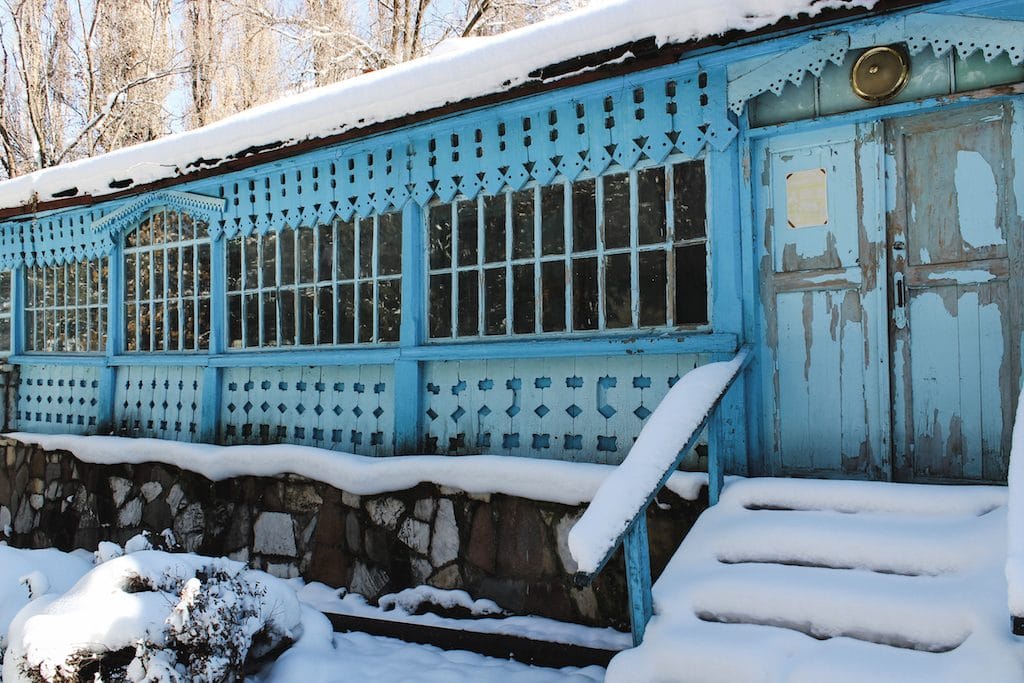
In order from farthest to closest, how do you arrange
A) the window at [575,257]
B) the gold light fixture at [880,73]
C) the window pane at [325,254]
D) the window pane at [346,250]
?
the window pane at [325,254], the window pane at [346,250], the window at [575,257], the gold light fixture at [880,73]

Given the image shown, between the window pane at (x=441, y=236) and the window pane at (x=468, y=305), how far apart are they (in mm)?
193

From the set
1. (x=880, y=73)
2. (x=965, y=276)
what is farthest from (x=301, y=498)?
(x=880, y=73)

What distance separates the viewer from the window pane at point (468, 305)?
5336 mm

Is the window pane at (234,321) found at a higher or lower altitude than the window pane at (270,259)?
lower

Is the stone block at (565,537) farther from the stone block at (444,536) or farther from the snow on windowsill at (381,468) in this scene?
the stone block at (444,536)

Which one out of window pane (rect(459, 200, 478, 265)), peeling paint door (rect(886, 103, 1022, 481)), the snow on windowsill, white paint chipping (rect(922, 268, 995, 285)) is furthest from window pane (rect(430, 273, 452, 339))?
white paint chipping (rect(922, 268, 995, 285))

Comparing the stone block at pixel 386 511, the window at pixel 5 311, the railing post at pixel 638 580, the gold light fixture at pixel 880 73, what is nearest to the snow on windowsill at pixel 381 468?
the stone block at pixel 386 511

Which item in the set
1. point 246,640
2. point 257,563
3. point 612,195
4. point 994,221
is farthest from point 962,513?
point 257,563

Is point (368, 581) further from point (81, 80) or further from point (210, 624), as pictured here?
point (81, 80)

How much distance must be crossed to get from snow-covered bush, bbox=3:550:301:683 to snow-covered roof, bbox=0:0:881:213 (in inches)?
122

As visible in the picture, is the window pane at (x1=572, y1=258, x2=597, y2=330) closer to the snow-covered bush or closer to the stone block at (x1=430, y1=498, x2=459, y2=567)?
the stone block at (x1=430, y1=498, x2=459, y2=567)

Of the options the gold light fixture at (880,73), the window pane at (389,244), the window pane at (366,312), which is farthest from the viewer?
the window pane at (366,312)

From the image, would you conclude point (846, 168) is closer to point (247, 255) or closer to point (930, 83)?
point (930, 83)

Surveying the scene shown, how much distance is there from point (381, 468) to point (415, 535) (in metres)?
0.48
